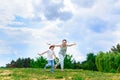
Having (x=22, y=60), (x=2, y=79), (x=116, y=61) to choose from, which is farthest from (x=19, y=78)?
(x=22, y=60)

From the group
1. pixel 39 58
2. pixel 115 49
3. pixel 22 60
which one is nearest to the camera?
pixel 39 58

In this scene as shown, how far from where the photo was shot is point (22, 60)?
54.3 m

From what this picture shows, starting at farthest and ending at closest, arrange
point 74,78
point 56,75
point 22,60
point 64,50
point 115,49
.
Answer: point 115,49
point 22,60
point 64,50
point 56,75
point 74,78

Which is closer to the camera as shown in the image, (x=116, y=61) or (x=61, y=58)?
(x=61, y=58)

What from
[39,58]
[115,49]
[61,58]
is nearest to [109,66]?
[39,58]

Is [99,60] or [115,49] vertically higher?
[115,49]

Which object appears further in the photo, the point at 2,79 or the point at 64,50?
the point at 64,50

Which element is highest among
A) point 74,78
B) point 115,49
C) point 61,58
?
point 115,49

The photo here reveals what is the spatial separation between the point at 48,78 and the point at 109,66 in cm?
1756

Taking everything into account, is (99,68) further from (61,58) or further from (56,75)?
(56,75)

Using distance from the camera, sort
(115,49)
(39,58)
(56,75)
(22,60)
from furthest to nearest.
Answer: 1. (115,49)
2. (22,60)
3. (39,58)
4. (56,75)

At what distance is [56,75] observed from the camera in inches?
961

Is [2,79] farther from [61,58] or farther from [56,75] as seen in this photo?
[61,58]

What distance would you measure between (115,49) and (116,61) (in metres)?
22.7
